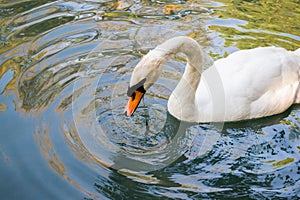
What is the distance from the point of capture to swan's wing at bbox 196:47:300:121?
5.53 m

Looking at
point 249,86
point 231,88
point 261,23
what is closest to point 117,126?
point 231,88

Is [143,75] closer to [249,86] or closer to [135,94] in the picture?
[135,94]

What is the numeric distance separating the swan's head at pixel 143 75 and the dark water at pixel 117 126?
1.62ft

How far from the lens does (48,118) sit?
540cm

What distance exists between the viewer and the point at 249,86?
5.60 m

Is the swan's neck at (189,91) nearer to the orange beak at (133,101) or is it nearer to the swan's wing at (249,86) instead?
the swan's wing at (249,86)

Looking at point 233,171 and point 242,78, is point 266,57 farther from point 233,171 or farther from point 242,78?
point 233,171

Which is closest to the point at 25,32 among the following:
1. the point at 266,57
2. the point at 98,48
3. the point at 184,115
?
the point at 98,48

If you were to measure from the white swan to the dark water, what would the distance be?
149mm

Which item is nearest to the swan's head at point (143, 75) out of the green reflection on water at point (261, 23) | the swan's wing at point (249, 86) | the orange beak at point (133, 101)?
the orange beak at point (133, 101)

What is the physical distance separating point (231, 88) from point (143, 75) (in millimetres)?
1191

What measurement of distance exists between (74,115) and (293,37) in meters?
3.81

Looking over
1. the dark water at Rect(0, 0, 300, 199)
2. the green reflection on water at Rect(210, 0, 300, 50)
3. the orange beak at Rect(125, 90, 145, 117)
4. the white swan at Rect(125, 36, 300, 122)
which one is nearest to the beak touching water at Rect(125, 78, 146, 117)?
the orange beak at Rect(125, 90, 145, 117)

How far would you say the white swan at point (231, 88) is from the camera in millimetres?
5516
